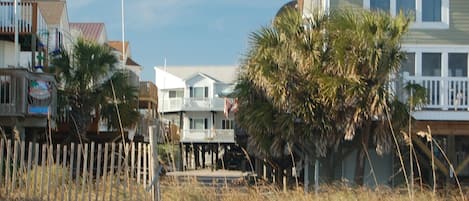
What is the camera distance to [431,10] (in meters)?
23.5

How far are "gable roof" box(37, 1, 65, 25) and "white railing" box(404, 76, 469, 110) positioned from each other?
80.0 ft

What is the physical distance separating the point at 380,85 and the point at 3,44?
600 inches

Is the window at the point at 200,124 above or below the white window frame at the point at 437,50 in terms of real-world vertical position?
below

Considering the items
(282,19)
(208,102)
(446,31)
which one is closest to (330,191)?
(282,19)

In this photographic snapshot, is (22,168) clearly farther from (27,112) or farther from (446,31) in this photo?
(446,31)

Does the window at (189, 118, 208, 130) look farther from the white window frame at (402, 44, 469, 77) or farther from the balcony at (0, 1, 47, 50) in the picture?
the white window frame at (402, 44, 469, 77)

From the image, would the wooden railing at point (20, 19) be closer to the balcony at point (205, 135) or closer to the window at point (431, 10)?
the window at point (431, 10)

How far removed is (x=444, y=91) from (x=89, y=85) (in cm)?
1379

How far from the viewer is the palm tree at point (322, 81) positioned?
19609 millimetres

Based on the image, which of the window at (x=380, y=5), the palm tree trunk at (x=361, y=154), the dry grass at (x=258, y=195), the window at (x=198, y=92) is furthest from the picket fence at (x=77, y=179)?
the window at (x=198, y=92)

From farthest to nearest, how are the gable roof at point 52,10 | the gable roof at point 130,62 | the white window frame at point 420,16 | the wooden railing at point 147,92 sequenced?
the gable roof at point 130,62, the wooden railing at point 147,92, the gable roof at point 52,10, the white window frame at point 420,16

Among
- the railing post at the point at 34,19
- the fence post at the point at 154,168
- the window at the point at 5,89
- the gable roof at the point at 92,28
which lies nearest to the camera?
the fence post at the point at 154,168

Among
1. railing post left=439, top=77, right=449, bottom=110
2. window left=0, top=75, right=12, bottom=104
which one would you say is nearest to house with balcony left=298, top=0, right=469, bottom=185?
railing post left=439, top=77, right=449, bottom=110

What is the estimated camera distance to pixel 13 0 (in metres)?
27.4
